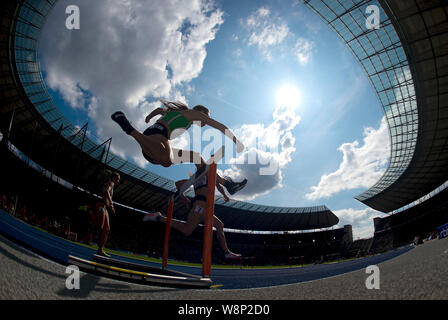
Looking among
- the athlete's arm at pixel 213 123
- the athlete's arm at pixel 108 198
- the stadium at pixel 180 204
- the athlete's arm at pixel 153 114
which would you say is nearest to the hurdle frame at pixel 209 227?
the stadium at pixel 180 204

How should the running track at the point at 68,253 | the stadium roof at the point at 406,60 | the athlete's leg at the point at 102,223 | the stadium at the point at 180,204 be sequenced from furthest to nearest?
the stadium roof at the point at 406,60 < the athlete's leg at the point at 102,223 < the running track at the point at 68,253 < the stadium at the point at 180,204

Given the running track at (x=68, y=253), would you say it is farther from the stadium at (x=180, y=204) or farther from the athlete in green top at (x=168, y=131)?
the athlete in green top at (x=168, y=131)

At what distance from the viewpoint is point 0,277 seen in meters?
0.97

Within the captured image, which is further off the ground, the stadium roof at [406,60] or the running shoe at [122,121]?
the stadium roof at [406,60]

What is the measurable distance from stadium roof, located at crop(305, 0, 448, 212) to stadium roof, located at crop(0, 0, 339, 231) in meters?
20.9

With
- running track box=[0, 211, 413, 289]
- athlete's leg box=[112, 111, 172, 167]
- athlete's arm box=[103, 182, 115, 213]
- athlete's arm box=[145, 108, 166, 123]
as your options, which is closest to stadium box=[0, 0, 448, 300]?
running track box=[0, 211, 413, 289]

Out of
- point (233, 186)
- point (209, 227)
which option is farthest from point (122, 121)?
point (233, 186)

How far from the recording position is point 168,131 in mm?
3537

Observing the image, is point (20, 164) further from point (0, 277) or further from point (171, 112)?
point (0, 277)

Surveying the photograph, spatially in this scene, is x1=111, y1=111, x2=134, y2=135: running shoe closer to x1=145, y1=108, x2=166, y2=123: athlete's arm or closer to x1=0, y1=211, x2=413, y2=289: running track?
x1=145, y1=108, x2=166, y2=123: athlete's arm

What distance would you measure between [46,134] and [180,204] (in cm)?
1894

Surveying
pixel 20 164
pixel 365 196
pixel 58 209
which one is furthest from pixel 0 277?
pixel 365 196

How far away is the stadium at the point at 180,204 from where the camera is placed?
1.39 m

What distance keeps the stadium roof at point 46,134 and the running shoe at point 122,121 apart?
1432 centimetres
